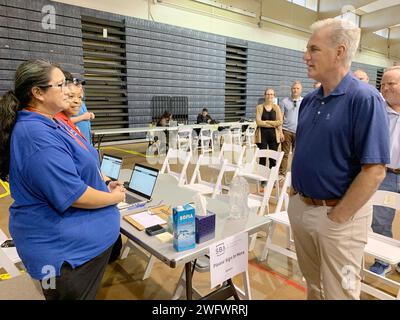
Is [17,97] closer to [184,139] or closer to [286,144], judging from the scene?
[286,144]

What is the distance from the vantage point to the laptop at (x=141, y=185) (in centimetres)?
212

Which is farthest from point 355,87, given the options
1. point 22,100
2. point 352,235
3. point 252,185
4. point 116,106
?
point 116,106

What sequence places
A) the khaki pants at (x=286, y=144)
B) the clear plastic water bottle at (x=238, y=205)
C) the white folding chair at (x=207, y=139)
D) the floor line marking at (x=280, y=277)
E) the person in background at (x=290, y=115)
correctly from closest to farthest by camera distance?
the clear plastic water bottle at (x=238, y=205)
the floor line marking at (x=280, y=277)
the person in background at (x=290, y=115)
the khaki pants at (x=286, y=144)
the white folding chair at (x=207, y=139)

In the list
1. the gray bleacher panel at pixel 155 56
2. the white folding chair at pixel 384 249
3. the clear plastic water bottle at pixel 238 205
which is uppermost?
the gray bleacher panel at pixel 155 56

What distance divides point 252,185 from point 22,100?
4.21 metres

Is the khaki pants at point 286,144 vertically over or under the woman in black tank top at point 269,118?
under

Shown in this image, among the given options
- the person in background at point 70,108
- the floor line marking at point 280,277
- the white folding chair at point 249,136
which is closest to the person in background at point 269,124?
the floor line marking at point 280,277

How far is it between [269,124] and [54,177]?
4.07m

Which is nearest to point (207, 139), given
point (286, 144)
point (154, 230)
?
point (286, 144)

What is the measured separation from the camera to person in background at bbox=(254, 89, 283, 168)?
477 centimetres

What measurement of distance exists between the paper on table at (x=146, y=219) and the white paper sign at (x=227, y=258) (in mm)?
403

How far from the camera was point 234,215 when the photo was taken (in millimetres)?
1812

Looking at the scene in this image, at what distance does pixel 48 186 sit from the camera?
108 cm

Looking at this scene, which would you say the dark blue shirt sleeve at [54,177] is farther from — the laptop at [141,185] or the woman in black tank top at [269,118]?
the woman in black tank top at [269,118]
